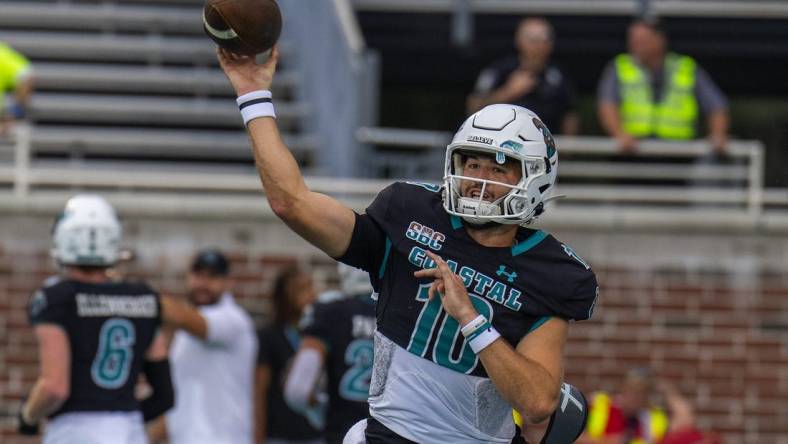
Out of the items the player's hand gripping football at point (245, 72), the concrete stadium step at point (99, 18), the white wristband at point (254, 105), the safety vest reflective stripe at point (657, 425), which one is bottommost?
the safety vest reflective stripe at point (657, 425)

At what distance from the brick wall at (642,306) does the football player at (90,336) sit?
4.17m

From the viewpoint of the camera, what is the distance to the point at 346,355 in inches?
300

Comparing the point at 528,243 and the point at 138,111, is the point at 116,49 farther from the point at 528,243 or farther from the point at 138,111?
the point at 528,243

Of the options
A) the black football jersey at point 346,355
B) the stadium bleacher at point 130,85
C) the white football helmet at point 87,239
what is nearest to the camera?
the white football helmet at point 87,239

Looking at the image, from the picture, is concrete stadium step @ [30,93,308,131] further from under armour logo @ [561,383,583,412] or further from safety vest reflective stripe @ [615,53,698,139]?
under armour logo @ [561,383,583,412]

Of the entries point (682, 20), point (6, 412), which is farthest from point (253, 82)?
point (682, 20)

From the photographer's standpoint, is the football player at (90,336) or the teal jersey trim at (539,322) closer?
the teal jersey trim at (539,322)

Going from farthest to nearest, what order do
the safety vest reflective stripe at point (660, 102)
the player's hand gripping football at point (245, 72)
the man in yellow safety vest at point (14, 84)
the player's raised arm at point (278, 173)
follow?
the man in yellow safety vest at point (14, 84) → the safety vest reflective stripe at point (660, 102) → the player's hand gripping football at point (245, 72) → the player's raised arm at point (278, 173)

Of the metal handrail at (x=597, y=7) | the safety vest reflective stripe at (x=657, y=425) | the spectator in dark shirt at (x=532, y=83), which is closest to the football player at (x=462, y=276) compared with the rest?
the safety vest reflective stripe at (x=657, y=425)

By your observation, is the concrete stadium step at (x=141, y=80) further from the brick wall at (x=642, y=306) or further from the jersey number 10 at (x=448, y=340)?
the jersey number 10 at (x=448, y=340)

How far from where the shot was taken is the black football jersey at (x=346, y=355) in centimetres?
757

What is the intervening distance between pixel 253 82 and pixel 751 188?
7488mm

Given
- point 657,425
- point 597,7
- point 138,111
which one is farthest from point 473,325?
point 597,7

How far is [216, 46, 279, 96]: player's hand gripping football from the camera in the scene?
15.2 ft
